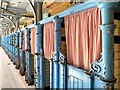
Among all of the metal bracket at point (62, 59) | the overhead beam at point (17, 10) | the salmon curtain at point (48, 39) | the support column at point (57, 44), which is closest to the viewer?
the metal bracket at point (62, 59)

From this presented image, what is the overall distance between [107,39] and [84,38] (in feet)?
2.95

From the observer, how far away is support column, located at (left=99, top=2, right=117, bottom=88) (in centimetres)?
277

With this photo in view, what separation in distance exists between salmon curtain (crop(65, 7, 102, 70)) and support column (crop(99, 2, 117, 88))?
289 mm

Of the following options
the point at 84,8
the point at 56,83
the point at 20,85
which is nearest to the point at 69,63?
the point at 56,83

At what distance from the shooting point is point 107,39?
281cm

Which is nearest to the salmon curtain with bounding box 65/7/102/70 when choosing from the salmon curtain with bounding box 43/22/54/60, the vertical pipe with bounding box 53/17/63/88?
the vertical pipe with bounding box 53/17/63/88

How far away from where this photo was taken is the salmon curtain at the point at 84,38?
323 cm

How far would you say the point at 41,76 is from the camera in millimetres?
Answer: 6691

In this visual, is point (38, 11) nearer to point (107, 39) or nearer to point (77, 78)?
point (77, 78)

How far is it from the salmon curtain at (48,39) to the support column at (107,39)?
9.49 feet

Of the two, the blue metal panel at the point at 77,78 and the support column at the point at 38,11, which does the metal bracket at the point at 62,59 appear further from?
the support column at the point at 38,11

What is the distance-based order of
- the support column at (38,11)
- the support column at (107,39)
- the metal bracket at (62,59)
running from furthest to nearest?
the support column at (38,11) → the metal bracket at (62,59) → the support column at (107,39)

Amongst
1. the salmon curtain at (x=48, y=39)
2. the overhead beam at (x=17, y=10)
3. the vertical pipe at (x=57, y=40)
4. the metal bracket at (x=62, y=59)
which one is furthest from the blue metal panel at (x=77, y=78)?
the overhead beam at (x=17, y=10)

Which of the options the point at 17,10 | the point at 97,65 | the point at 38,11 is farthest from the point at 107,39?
the point at 17,10
